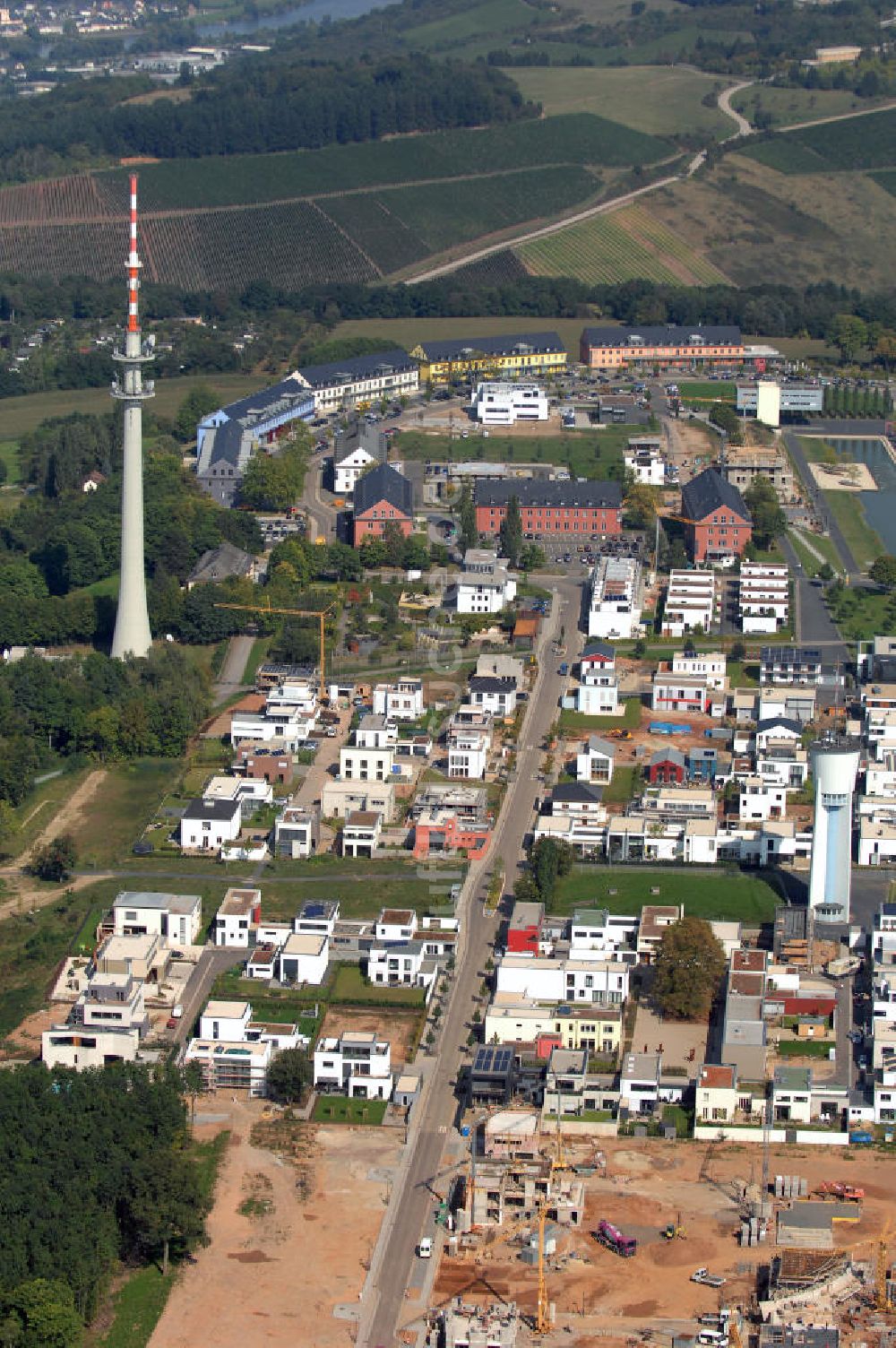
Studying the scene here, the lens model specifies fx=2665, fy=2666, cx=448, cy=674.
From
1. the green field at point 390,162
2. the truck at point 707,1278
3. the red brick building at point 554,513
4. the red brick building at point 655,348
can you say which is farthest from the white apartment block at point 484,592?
the green field at point 390,162

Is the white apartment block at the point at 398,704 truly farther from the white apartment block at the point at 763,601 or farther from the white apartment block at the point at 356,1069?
the white apartment block at the point at 356,1069

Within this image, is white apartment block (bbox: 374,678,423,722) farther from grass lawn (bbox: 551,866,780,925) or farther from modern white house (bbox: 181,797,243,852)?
grass lawn (bbox: 551,866,780,925)

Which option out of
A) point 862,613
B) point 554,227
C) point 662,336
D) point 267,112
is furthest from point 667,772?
point 267,112

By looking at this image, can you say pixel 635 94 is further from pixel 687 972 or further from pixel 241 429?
pixel 687 972

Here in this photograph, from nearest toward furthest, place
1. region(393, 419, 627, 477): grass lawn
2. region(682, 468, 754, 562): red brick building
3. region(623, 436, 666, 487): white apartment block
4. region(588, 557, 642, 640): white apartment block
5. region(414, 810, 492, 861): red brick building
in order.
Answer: region(414, 810, 492, 861): red brick building < region(588, 557, 642, 640): white apartment block < region(682, 468, 754, 562): red brick building < region(623, 436, 666, 487): white apartment block < region(393, 419, 627, 477): grass lawn

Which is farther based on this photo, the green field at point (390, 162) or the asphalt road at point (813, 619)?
the green field at point (390, 162)

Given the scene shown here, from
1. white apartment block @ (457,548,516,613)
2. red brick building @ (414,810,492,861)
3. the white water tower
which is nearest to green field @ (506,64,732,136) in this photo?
white apartment block @ (457,548,516,613)

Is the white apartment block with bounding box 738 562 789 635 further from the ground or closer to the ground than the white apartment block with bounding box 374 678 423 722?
closer to the ground

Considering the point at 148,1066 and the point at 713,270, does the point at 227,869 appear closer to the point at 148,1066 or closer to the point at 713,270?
the point at 148,1066
